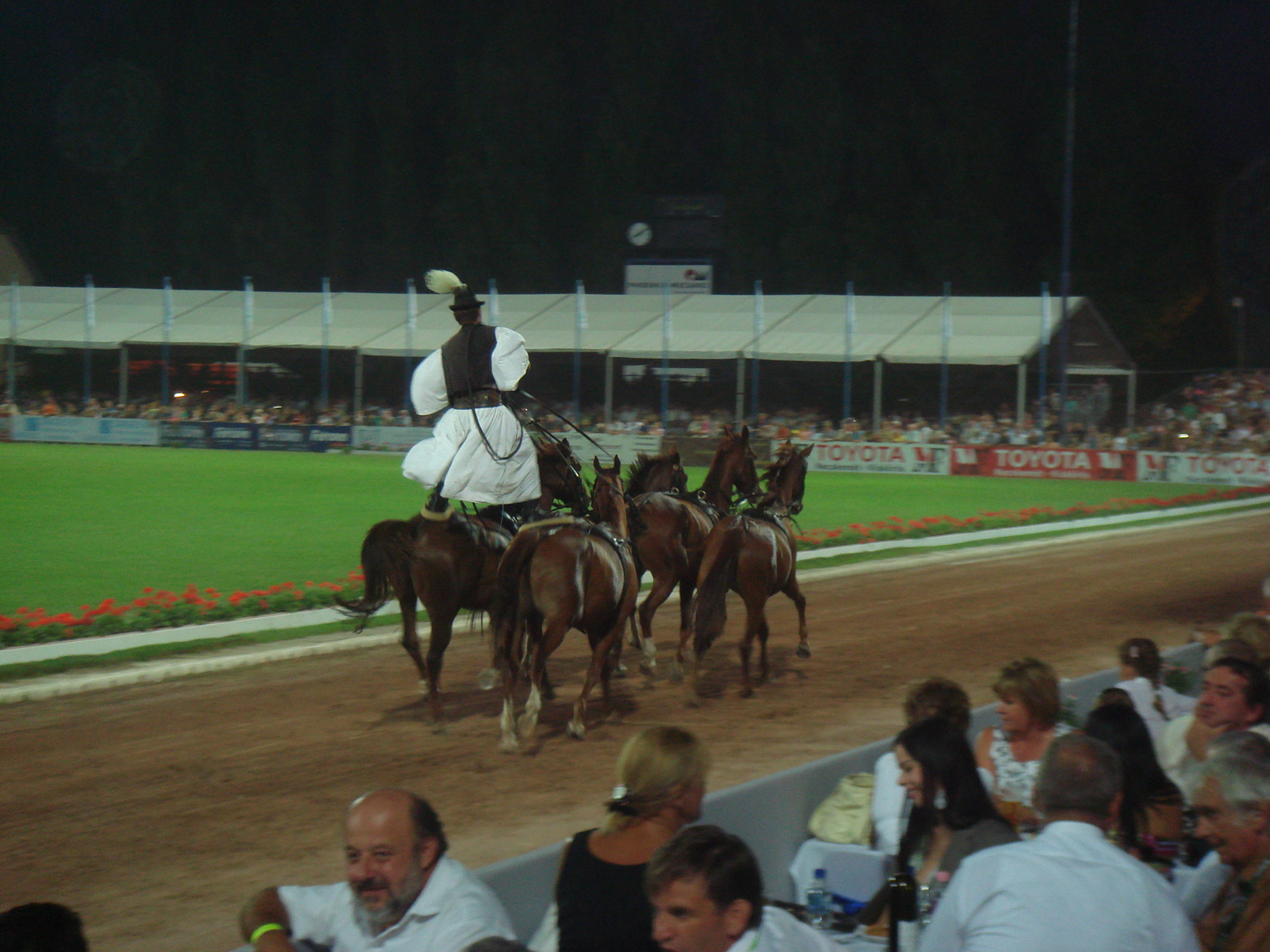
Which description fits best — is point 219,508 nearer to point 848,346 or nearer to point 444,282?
point 444,282

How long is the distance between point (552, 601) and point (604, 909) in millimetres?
4883

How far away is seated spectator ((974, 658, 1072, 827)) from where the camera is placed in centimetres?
501

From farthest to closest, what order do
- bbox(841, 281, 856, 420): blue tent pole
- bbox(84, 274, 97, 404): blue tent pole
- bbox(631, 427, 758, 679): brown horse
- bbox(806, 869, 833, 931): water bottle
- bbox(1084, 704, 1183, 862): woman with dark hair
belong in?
bbox(84, 274, 97, 404): blue tent pole → bbox(841, 281, 856, 420): blue tent pole → bbox(631, 427, 758, 679): brown horse → bbox(1084, 704, 1183, 862): woman with dark hair → bbox(806, 869, 833, 931): water bottle

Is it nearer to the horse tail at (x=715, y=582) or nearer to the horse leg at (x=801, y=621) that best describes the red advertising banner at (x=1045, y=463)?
the horse leg at (x=801, y=621)

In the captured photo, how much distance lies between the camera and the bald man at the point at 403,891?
3.35m

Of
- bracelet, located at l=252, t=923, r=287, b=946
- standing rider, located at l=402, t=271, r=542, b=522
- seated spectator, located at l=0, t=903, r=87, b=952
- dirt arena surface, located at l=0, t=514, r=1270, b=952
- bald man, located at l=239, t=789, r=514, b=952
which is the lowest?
dirt arena surface, located at l=0, t=514, r=1270, b=952

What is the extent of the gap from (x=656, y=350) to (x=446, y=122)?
3591cm

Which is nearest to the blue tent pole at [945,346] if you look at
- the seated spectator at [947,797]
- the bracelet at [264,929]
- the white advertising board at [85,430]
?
the white advertising board at [85,430]

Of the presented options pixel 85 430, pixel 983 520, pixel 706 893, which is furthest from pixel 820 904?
pixel 85 430

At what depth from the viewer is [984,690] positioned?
419 inches

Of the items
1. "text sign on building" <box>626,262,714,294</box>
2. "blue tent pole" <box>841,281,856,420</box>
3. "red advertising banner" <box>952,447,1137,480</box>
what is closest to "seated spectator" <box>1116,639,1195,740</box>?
"red advertising banner" <box>952,447,1137,480</box>

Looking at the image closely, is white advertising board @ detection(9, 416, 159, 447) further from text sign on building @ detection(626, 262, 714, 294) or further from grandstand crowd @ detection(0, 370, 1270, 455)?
text sign on building @ detection(626, 262, 714, 294)

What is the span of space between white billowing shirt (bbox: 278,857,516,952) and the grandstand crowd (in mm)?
30692

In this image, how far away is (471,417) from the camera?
915cm
